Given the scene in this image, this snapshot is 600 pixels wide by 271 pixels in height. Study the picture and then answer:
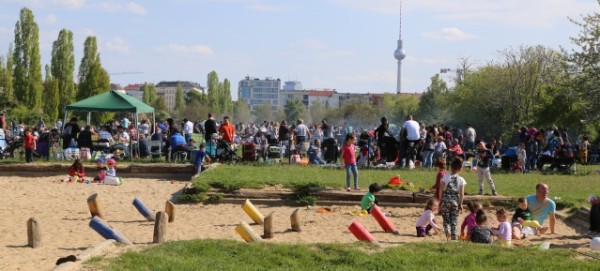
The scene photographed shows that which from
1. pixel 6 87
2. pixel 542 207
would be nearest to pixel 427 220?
pixel 542 207

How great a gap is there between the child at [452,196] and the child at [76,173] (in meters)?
13.0

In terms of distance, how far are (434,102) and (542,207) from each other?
65199mm

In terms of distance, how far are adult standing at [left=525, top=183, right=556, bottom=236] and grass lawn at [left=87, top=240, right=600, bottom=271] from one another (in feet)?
12.7

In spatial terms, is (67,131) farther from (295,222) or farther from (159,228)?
(159,228)

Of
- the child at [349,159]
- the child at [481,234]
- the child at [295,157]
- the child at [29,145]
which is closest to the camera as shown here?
the child at [481,234]

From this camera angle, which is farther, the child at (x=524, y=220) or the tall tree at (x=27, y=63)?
the tall tree at (x=27, y=63)

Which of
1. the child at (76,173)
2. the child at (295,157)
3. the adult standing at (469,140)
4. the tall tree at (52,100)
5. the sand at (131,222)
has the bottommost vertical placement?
the sand at (131,222)

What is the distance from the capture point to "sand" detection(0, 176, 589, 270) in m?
14.1

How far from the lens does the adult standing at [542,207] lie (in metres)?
15.8

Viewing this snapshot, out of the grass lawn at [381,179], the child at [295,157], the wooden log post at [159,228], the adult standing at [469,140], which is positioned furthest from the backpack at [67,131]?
the wooden log post at [159,228]

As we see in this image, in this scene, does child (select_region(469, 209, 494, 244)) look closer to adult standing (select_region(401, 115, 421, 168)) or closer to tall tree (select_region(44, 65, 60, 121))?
adult standing (select_region(401, 115, 421, 168))

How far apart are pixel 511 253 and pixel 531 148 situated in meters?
15.4

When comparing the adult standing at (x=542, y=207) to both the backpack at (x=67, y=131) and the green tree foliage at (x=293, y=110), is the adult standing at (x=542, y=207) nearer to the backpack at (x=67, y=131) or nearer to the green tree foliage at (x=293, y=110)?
the backpack at (x=67, y=131)

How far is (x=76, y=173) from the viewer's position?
24.0 meters
